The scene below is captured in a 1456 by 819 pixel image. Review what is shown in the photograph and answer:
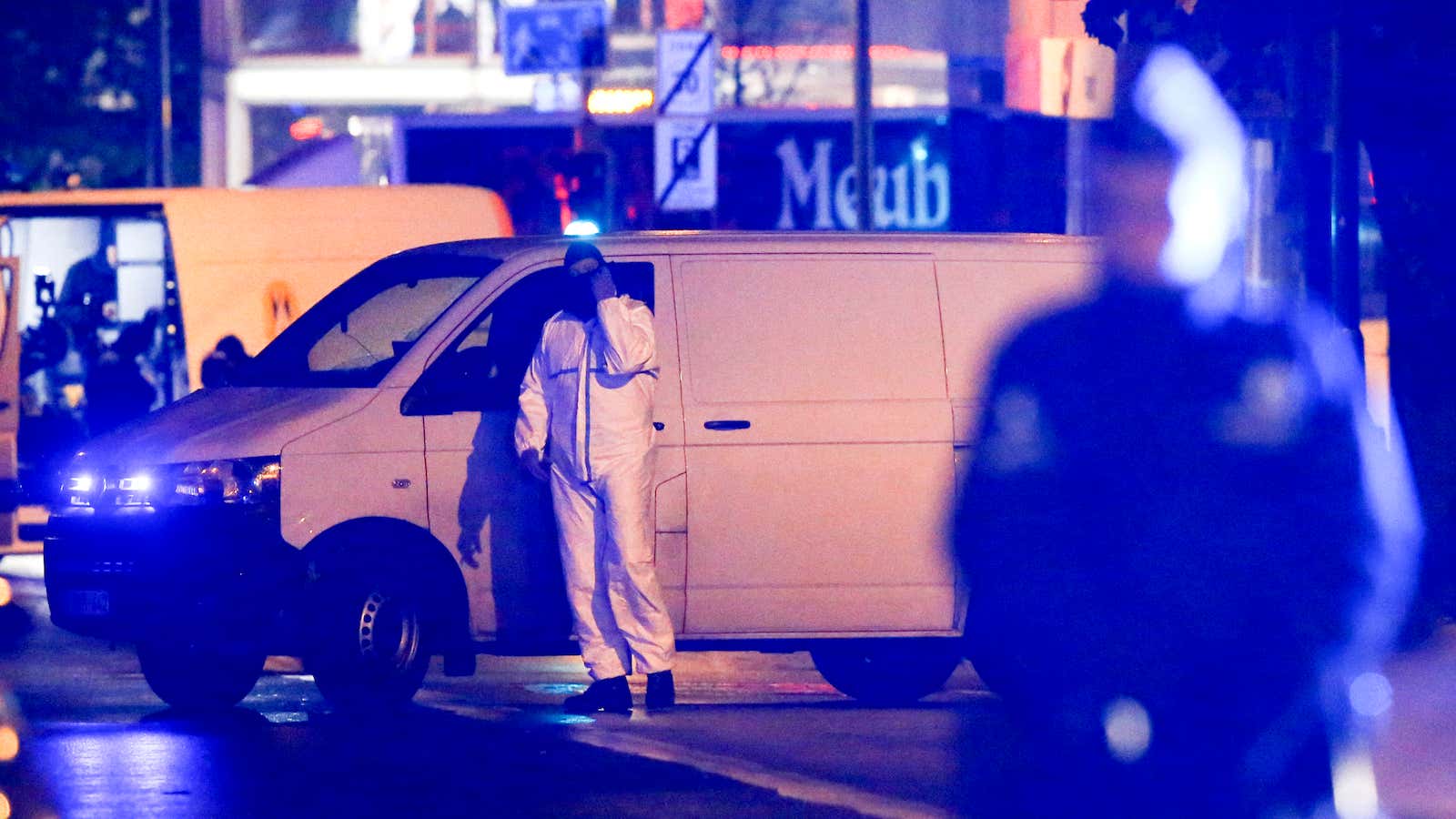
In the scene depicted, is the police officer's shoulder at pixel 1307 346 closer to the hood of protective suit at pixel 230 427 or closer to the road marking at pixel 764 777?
the road marking at pixel 764 777

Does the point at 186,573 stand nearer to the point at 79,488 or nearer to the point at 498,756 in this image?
the point at 79,488

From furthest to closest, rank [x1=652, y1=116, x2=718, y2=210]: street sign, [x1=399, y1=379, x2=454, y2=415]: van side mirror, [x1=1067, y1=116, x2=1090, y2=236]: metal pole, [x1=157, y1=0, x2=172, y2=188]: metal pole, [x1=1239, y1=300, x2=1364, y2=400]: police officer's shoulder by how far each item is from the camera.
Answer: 1. [x1=157, y1=0, x2=172, y2=188]: metal pole
2. [x1=652, y1=116, x2=718, y2=210]: street sign
3. [x1=1067, y1=116, x2=1090, y2=236]: metal pole
4. [x1=399, y1=379, x2=454, y2=415]: van side mirror
5. [x1=1239, y1=300, x2=1364, y2=400]: police officer's shoulder

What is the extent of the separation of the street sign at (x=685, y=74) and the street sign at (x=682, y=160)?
104 mm

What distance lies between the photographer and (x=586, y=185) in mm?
19250

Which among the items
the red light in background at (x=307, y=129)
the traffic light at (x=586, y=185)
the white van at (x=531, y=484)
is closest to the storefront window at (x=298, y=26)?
the red light in background at (x=307, y=129)

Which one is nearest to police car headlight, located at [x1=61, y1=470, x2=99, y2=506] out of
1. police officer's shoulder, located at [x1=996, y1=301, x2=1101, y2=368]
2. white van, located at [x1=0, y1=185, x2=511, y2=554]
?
police officer's shoulder, located at [x1=996, y1=301, x2=1101, y2=368]

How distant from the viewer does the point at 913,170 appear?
20.5 m

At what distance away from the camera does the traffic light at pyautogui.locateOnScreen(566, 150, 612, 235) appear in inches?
753

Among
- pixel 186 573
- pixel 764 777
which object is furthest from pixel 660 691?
pixel 186 573

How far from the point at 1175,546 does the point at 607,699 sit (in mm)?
2152

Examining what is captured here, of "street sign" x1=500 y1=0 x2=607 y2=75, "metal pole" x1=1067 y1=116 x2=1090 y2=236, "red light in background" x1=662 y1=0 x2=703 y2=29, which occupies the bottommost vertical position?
"metal pole" x1=1067 y1=116 x2=1090 y2=236

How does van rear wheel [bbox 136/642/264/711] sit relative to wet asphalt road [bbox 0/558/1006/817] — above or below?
above

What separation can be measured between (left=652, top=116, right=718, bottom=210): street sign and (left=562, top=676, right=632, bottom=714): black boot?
29.2 ft

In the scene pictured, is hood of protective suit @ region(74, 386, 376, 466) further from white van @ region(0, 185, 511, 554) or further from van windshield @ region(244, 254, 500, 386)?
white van @ region(0, 185, 511, 554)
